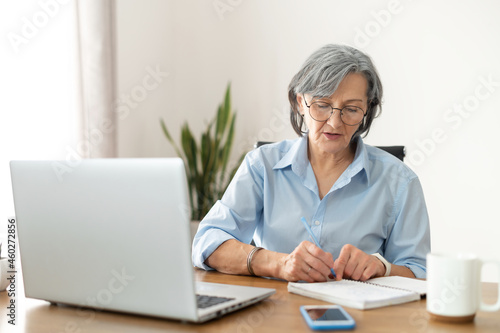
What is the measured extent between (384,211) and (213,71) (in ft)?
7.76

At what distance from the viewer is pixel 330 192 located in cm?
160

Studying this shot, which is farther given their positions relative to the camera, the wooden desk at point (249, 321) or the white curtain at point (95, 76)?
the white curtain at point (95, 76)

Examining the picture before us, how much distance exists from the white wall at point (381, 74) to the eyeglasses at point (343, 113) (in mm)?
1614

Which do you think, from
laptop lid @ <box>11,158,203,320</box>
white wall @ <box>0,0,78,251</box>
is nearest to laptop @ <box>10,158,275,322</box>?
laptop lid @ <box>11,158,203,320</box>

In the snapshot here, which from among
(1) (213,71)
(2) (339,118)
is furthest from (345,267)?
(1) (213,71)

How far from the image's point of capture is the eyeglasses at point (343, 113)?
160 centimetres

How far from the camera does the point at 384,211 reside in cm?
159

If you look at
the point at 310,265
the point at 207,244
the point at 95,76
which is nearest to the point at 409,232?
the point at 310,265

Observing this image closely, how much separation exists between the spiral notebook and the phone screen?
9cm

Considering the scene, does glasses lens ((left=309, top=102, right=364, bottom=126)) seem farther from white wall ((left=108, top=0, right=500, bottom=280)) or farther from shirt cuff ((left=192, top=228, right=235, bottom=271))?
white wall ((left=108, top=0, right=500, bottom=280))

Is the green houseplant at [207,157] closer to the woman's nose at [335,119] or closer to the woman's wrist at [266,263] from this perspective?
the woman's nose at [335,119]

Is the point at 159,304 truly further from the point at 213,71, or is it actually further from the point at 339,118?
the point at 213,71

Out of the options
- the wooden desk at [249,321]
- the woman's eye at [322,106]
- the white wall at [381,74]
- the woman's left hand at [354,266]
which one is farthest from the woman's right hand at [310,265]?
the white wall at [381,74]

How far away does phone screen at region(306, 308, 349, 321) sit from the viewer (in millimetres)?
916
